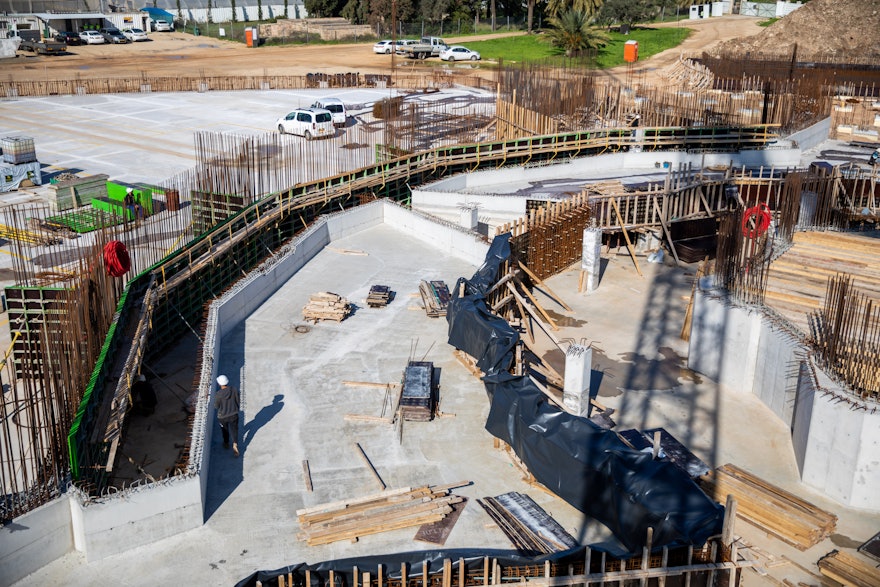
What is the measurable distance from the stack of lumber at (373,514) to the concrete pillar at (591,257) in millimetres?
13661

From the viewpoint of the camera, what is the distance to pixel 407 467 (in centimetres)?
1622

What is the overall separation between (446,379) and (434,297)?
423 cm

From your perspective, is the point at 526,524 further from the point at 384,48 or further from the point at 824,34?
the point at 824,34

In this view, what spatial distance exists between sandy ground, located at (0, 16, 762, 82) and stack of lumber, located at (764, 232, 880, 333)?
127ft

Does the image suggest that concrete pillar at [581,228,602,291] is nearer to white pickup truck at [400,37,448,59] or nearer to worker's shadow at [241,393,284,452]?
worker's shadow at [241,393,284,452]

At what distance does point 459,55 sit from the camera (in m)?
72.6

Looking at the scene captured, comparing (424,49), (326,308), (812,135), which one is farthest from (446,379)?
(424,49)

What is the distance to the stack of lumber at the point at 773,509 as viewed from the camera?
1551 centimetres

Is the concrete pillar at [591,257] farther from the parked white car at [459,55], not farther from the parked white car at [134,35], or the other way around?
Result: the parked white car at [134,35]

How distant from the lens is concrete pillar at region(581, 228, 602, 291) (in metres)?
27.2

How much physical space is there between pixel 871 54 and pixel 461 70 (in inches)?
1218

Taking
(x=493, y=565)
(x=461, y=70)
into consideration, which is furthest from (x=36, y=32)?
(x=493, y=565)

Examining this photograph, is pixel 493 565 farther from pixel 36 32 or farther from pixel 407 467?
pixel 36 32

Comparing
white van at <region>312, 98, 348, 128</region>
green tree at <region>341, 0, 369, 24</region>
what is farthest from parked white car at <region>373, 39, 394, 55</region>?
white van at <region>312, 98, 348, 128</region>
